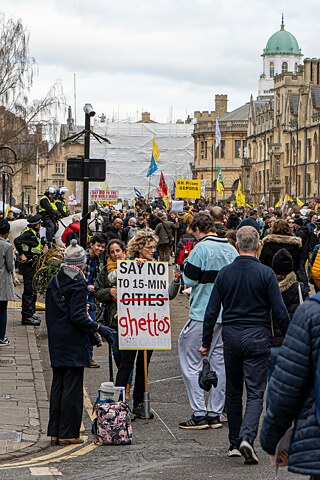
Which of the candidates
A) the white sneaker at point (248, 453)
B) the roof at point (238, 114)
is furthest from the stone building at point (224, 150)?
the white sneaker at point (248, 453)

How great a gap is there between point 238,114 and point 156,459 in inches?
5333

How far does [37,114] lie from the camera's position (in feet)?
166

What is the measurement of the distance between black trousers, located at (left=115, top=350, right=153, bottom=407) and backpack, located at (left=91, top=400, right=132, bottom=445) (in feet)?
3.68

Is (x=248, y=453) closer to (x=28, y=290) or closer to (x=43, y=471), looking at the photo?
(x=43, y=471)

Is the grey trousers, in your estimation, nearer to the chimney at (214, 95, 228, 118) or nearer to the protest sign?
the protest sign

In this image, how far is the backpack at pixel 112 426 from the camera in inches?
379

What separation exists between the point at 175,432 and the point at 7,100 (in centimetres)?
4156

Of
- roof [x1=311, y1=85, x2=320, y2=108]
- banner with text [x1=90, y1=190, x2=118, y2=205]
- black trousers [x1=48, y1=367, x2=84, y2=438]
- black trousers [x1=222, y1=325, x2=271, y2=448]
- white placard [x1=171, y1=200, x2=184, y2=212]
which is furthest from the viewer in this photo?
roof [x1=311, y1=85, x2=320, y2=108]

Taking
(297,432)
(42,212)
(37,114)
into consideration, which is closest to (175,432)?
(297,432)

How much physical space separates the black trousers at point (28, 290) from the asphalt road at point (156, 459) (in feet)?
22.7

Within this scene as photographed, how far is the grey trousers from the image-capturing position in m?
10.3

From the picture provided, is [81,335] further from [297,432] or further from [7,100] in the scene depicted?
[7,100]

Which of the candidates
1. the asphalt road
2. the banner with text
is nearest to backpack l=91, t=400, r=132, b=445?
the asphalt road

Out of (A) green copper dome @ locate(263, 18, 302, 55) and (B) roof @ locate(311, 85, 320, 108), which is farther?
(A) green copper dome @ locate(263, 18, 302, 55)
